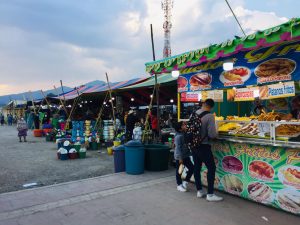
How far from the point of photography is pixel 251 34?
468 cm

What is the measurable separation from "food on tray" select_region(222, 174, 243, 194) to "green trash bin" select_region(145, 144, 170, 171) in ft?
7.74

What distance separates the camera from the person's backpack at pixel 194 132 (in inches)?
206

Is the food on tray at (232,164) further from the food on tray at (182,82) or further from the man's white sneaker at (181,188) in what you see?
the food on tray at (182,82)

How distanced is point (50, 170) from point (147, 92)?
905 centimetres

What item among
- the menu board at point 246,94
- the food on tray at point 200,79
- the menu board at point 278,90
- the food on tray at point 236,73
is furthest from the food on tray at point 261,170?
the food on tray at point 200,79

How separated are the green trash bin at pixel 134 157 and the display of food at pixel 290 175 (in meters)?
3.78

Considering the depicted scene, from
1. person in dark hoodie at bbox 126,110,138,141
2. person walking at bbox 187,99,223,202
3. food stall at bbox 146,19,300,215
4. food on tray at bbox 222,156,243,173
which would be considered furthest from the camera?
person in dark hoodie at bbox 126,110,138,141

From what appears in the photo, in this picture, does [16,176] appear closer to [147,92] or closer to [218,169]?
Answer: [218,169]

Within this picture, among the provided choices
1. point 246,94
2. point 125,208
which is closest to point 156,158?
point 125,208

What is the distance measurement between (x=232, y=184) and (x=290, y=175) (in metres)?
1.32


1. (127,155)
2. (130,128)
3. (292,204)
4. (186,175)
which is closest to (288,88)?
(292,204)

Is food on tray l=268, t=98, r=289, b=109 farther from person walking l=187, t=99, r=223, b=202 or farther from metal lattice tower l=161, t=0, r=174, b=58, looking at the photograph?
metal lattice tower l=161, t=0, r=174, b=58

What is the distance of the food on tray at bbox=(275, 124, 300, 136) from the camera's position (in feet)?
15.9

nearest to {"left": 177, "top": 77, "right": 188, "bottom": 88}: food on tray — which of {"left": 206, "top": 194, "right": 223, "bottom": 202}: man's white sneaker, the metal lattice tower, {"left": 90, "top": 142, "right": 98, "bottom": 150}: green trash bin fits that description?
{"left": 206, "top": 194, "right": 223, "bottom": 202}: man's white sneaker
